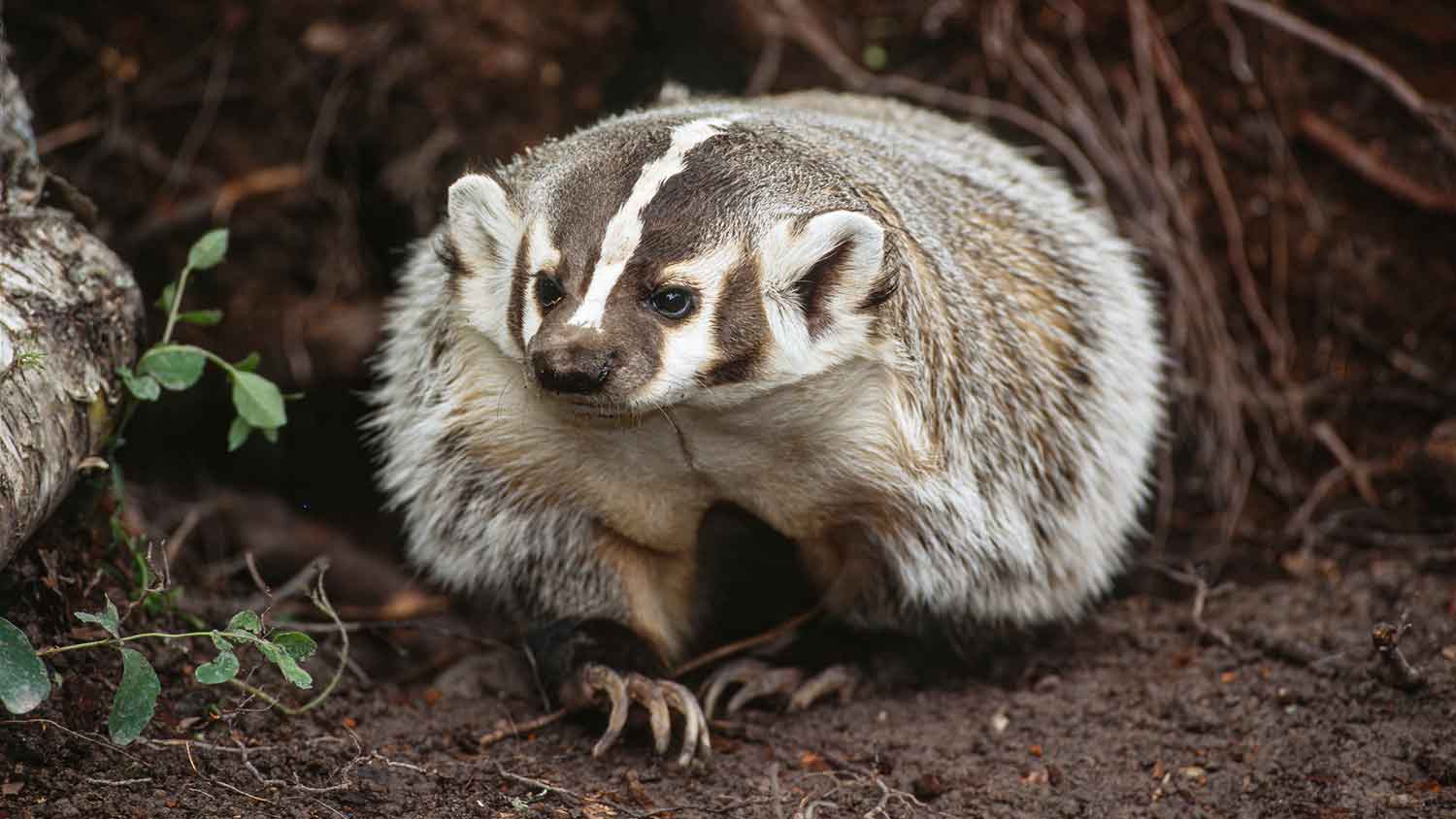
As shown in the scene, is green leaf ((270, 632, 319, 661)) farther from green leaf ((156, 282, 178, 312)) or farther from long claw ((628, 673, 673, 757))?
green leaf ((156, 282, 178, 312))

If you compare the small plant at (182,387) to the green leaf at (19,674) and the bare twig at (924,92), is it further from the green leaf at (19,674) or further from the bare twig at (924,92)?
the bare twig at (924,92)

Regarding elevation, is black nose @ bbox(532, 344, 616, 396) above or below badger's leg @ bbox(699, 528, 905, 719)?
above

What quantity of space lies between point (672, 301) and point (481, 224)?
39 centimetres

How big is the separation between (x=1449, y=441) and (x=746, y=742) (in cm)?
177

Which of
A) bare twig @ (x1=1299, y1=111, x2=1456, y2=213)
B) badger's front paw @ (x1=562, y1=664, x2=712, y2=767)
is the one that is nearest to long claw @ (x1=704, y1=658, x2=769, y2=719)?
badger's front paw @ (x1=562, y1=664, x2=712, y2=767)

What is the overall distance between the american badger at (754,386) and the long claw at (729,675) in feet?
0.33

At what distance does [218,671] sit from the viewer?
1868 millimetres

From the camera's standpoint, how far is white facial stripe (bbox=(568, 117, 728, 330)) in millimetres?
1847

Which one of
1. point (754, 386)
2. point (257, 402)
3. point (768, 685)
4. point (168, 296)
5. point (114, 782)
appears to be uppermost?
point (754, 386)

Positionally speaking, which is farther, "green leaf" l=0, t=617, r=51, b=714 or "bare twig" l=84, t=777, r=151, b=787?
"bare twig" l=84, t=777, r=151, b=787

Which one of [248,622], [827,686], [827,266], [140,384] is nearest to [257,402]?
[140,384]

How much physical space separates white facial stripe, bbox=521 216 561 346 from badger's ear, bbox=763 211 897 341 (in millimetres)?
295

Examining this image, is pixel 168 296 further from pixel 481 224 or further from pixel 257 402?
pixel 481 224

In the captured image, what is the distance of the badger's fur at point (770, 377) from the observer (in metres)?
1.94
